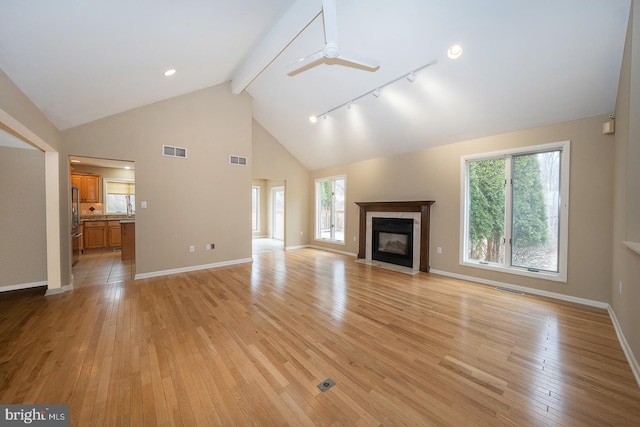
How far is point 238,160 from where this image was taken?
544cm

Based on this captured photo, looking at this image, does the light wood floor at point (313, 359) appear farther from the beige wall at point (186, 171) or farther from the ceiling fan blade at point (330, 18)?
the ceiling fan blade at point (330, 18)

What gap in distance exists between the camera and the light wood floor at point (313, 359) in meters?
1.54

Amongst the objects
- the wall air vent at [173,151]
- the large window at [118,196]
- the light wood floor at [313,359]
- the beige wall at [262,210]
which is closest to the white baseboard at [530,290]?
the light wood floor at [313,359]

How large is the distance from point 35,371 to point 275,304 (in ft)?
6.81

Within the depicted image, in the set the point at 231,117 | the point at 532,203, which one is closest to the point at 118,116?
the point at 231,117

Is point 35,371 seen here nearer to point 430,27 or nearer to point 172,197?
point 172,197

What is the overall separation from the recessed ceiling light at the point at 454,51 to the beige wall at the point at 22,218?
19.9ft

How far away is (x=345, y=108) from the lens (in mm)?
4789

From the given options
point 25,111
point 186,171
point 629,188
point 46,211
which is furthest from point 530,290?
point 46,211

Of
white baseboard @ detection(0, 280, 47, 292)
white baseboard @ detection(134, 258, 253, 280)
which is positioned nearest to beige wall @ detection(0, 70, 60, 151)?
white baseboard @ detection(0, 280, 47, 292)

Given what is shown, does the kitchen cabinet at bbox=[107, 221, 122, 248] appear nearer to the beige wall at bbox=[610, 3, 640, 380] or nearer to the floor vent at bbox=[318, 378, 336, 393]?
the floor vent at bbox=[318, 378, 336, 393]

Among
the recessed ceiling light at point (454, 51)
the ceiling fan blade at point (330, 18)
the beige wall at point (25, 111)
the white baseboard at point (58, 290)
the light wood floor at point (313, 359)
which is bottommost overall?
the light wood floor at point (313, 359)

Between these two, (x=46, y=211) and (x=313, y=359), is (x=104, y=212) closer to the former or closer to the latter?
(x=46, y=211)

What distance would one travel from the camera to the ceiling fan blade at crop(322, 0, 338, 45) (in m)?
2.12
